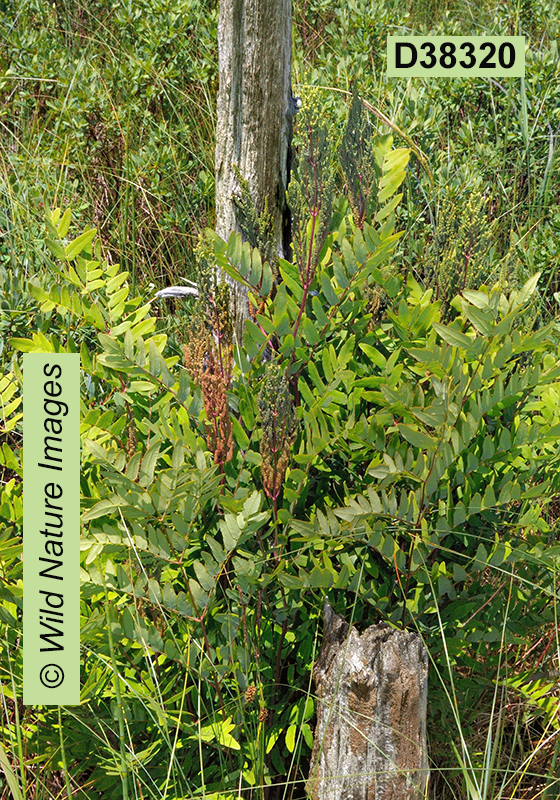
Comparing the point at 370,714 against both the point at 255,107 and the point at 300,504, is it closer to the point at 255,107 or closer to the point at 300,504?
the point at 300,504

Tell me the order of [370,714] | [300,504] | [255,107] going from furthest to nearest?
[255,107], [300,504], [370,714]

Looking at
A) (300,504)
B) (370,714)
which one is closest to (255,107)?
(300,504)

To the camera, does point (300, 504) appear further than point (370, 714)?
Yes

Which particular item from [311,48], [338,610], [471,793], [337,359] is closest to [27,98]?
[311,48]

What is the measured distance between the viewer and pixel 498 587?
1645 mm

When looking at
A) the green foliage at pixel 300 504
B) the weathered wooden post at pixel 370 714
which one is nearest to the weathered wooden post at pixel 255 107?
the green foliage at pixel 300 504

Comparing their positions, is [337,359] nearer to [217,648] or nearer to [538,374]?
[538,374]

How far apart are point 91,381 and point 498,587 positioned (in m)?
1.12

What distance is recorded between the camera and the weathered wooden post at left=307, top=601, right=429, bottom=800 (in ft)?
4.64

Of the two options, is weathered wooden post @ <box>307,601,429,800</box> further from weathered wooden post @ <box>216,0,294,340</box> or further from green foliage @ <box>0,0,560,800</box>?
weathered wooden post @ <box>216,0,294,340</box>

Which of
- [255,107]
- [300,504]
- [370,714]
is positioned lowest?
[370,714]

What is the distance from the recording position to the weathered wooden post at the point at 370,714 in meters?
1.41

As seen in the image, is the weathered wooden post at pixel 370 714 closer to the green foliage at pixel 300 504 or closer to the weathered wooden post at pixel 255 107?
the green foliage at pixel 300 504

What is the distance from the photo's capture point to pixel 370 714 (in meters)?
1.43
